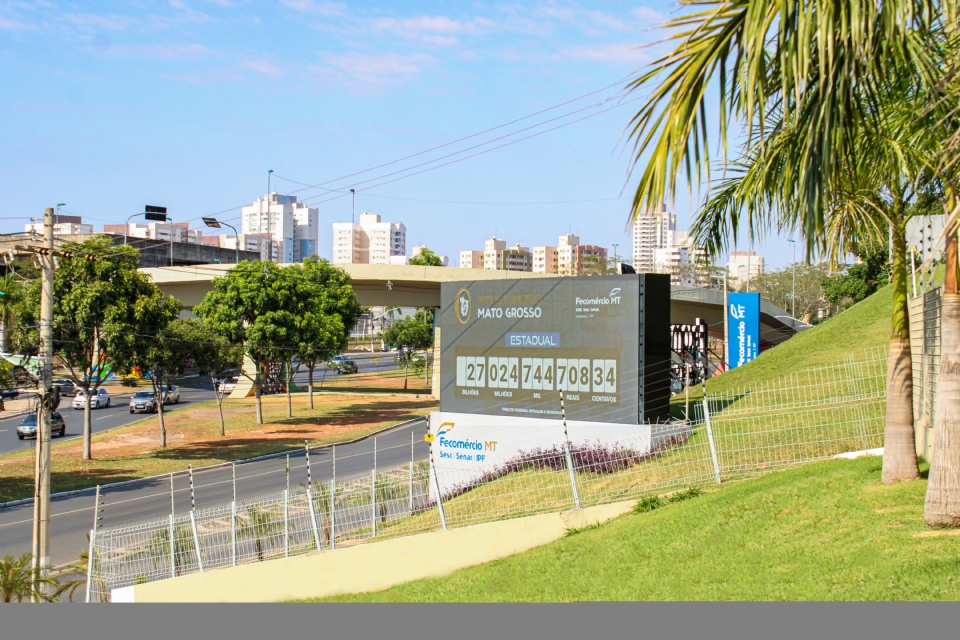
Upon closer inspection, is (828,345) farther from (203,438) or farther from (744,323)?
(203,438)

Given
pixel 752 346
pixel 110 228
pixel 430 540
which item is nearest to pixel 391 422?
pixel 752 346

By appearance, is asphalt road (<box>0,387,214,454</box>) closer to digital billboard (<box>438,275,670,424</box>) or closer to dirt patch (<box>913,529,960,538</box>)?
digital billboard (<box>438,275,670,424</box>)

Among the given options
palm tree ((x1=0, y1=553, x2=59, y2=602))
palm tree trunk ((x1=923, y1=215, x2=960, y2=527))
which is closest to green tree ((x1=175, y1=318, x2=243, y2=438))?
palm tree ((x1=0, y1=553, x2=59, y2=602))

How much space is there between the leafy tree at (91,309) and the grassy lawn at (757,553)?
913 inches

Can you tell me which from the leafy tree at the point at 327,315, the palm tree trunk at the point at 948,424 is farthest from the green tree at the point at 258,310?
the palm tree trunk at the point at 948,424

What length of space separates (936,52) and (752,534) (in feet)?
15.4

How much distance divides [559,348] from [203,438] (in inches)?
1021

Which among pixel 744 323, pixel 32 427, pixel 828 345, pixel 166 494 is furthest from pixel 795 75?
pixel 32 427

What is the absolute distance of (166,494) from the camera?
Result: 25.5 meters

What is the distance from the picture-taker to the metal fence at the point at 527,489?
12289mm

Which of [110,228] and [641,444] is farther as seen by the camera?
[110,228]

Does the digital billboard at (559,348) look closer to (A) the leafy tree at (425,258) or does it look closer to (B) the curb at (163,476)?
(B) the curb at (163,476)

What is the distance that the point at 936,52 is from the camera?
5078 millimetres

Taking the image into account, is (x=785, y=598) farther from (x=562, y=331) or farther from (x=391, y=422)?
(x=391, y=422)
